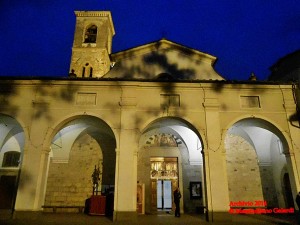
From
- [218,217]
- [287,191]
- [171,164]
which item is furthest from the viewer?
[171,164]

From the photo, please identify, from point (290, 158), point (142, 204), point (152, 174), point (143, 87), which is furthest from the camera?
point (152, 174)

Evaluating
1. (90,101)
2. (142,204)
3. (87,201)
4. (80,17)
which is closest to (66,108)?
(90,101)

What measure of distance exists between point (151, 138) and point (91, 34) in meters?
14.4

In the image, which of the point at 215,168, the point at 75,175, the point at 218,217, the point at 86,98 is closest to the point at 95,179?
the point at 75,175

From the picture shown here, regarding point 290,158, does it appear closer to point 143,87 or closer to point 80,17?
point 143,87

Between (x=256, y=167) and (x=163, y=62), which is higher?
(x=163, y=62)

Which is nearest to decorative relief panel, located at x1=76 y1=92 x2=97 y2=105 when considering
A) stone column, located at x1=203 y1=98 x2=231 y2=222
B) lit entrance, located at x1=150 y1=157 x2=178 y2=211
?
lit entrance, located at x1=150 y1=157 x2=178 y2=211

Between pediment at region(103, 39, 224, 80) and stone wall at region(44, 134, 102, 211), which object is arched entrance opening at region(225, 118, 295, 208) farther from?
stone wall at region(44, 134, 102, 211)

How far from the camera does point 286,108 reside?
10797 millimetres

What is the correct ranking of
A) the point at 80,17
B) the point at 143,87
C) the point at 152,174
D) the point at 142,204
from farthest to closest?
the point at 80,17, the point at 152,174, the point at 142,204, the point at 143,87

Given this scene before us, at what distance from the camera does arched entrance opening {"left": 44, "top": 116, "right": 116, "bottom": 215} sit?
40.9 feet

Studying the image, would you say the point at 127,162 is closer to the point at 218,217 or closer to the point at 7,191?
the point at 218,217

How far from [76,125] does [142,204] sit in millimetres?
4986

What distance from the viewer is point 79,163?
13078 mm
